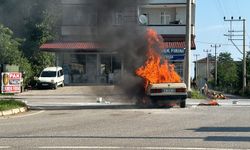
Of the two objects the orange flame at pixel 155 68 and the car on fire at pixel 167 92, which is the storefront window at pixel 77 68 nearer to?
the orange flame at pixel 155 68

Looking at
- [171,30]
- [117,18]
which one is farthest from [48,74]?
[117,18]

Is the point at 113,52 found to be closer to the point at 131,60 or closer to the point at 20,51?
the point at 131,60

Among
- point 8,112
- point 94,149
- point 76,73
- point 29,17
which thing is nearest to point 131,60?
point 8,112

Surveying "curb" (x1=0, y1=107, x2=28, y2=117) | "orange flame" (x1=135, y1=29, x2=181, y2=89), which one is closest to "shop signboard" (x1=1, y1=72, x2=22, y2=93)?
"curb" (x1=0, y1=107, x2=28, y2=117)

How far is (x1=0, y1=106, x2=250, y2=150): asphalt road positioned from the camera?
37.2 ft

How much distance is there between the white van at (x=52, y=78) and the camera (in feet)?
147

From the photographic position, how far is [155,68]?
23.5 metres

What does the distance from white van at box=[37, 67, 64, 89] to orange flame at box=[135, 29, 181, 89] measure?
2105 centimetres

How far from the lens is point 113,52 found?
24.1 meters

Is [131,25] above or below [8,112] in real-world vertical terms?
above

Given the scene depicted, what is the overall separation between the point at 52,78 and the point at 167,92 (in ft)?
78.9

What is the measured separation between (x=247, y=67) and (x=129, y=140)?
6693 cm

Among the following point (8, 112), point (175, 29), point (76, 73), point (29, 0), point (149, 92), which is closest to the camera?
A: point (29, 0)

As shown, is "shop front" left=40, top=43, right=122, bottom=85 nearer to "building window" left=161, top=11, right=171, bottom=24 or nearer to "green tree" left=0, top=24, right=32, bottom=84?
"green tree" left=0, top=24, right=32, bottom=84
